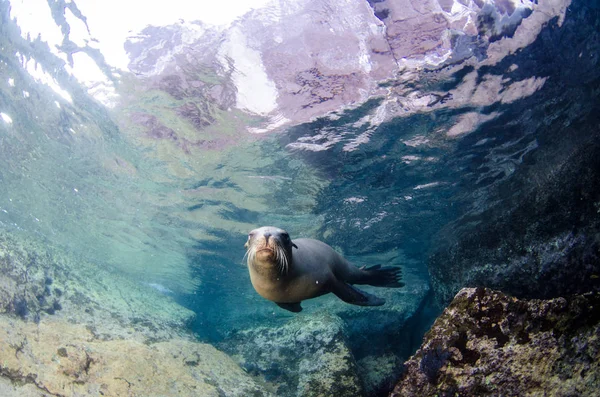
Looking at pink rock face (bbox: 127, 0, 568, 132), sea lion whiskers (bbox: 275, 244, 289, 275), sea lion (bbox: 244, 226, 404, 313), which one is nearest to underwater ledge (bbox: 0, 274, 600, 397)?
sea lion (bbox: 244, 226, 404, 313)

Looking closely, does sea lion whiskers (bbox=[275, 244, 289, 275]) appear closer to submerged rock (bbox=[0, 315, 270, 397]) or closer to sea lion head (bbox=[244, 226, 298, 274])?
sea lion head (bbox=[244, 226, 298, 274])

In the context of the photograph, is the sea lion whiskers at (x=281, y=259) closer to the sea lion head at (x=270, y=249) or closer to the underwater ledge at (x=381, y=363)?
the sea lion head at (x=270, y=249)

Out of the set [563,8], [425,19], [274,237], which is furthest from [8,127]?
[563,8]

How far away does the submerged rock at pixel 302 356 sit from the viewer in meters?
6.36

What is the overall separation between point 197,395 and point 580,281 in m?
7.85

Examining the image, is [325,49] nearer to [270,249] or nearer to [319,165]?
[319,165]

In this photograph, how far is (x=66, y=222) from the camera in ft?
62.6

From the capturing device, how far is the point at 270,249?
3184 mm

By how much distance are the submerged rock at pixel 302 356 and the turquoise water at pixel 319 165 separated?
2.51 feet

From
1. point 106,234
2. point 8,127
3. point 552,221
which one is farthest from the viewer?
point 106,234

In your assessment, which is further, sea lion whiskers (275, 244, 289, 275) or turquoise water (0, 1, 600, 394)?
turquoise water (0, 1, 600, 394)

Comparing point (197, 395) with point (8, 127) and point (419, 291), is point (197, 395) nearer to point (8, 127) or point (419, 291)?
point (8, 127)

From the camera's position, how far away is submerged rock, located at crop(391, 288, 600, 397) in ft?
6.89

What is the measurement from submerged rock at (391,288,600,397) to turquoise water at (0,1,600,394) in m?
2.54
